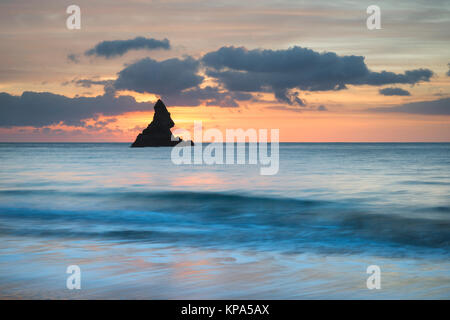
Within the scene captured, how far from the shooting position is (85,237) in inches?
416

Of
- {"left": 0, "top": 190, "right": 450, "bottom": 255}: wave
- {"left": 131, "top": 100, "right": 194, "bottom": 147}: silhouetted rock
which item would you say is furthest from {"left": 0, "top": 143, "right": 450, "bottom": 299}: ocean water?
{"left": 131, "top": 100, "right": 194, "bottom": 147}: silhouetted rock

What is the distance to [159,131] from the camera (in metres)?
125

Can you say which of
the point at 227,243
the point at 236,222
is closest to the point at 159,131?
the point at 236,222

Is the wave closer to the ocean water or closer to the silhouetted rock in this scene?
the ocean water

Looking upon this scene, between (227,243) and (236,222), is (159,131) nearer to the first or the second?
(236,222)

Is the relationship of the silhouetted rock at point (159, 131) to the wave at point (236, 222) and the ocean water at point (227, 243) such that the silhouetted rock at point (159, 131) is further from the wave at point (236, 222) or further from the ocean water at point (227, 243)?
the wave at point (236, 222)

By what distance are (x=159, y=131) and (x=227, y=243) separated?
383ft

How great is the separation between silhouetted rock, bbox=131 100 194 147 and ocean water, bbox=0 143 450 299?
102611 millimetres

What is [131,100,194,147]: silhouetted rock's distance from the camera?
122312mm

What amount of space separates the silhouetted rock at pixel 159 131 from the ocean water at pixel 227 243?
102611 millimetres
